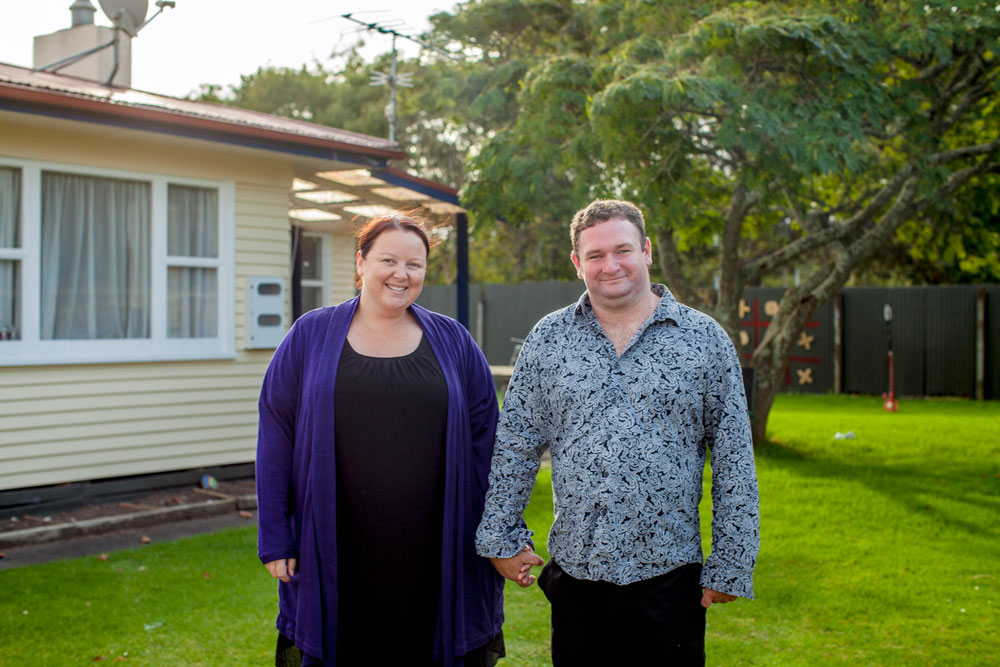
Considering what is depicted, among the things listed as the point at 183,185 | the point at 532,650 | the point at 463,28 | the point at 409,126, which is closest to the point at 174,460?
the point at 183,185

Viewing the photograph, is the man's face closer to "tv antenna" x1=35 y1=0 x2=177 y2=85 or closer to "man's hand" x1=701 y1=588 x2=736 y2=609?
"man's hand" x1=701 y1=588 x2=736 y2=609

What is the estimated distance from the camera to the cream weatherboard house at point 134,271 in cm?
702

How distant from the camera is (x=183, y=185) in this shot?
803 centimetres

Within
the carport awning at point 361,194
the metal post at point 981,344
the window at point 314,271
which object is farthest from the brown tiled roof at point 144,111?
the metal post at point 981,344

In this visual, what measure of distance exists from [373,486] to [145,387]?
5384 millimetres

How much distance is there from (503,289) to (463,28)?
7960 mm

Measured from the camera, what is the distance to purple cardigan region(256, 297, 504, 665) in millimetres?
2939

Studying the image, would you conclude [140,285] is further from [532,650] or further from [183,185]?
[532,650]

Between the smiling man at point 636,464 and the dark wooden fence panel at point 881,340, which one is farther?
the dark wooden fence panel at point 881,340

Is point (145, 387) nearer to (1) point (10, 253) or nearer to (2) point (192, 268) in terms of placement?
(2) point (192, 268)

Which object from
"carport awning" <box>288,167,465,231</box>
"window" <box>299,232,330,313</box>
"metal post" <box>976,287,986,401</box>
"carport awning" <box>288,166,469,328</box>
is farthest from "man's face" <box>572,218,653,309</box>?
"metal post" <box>976,287,986,401</box>

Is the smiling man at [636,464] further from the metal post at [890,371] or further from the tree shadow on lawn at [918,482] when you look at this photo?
the metal post at [890,371]

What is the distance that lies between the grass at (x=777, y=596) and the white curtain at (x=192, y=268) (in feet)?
7.22

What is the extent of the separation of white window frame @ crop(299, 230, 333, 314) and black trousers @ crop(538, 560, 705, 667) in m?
9.83
